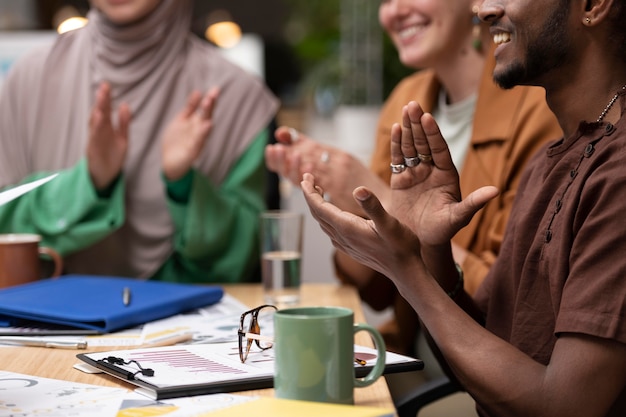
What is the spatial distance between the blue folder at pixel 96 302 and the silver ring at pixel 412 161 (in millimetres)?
495

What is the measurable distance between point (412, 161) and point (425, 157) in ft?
0.07

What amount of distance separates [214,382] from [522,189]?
2.17ft

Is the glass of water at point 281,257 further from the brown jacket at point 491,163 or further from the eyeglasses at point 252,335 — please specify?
the eyeglasses at point 252,335

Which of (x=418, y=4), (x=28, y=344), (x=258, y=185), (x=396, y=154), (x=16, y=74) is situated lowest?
(x=28, y=344)

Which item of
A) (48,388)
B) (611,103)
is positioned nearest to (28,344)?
(48,388)

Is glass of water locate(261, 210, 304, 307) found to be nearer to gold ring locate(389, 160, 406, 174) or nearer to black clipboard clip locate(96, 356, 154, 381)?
gold ring locate(389, 160, 406, 174)

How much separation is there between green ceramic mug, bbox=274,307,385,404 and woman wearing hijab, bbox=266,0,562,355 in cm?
80

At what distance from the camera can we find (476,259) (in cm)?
175

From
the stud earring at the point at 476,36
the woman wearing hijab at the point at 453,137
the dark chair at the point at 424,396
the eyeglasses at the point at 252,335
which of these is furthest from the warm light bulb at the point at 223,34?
the eyeglasses at the point at 252,335

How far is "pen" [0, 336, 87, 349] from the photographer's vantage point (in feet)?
4.31

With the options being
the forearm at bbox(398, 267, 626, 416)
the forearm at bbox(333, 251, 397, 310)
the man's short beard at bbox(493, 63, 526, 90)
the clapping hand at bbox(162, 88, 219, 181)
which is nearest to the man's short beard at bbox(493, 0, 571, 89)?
the man's short beard at bbox(493, 63, 526, 90)

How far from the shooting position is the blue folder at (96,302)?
1418mm

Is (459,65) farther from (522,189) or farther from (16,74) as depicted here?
(16,74)

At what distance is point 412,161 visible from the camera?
1.29m
